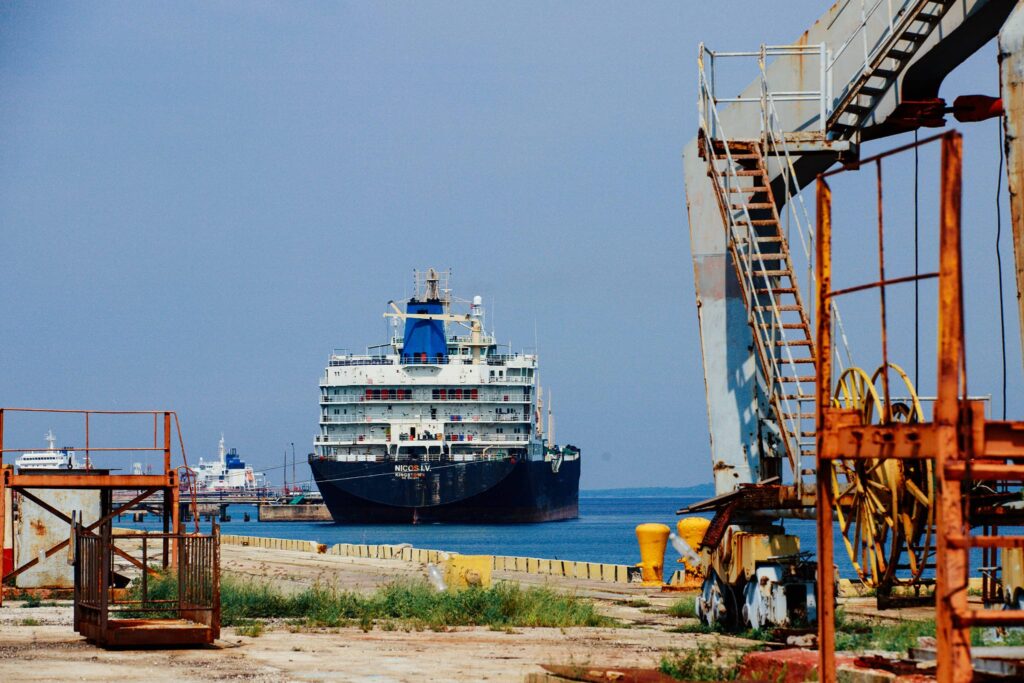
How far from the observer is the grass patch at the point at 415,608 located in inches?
619

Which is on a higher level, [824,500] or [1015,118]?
[1015,118]

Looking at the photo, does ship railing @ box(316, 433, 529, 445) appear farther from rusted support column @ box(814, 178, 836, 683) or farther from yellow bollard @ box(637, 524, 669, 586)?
rusted support column @ box(814, 178, 836, 683)

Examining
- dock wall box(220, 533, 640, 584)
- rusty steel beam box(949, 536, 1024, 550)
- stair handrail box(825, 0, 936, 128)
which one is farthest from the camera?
dock wall box(220, 533, 640, 584)

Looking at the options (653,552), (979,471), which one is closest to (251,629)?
(653,552)

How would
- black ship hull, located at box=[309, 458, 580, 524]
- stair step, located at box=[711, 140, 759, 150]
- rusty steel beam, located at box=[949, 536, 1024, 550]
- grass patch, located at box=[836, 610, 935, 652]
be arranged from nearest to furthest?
rusty steel beam, located at box=[949, 536, 1024, 550]
grass patch, located at box=[836, 610, 935, 652]
stair step, located at box=[711, 140, 759, 150]
black ship hull, located at box=[309, 458, 580, 524]

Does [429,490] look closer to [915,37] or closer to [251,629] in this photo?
[251,629]

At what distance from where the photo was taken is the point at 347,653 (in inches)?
500

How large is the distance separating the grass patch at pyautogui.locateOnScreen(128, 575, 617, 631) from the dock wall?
713 cm

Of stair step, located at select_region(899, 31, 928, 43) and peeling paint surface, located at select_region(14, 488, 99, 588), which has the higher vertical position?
stair step, located at select_region(899, 31, 928, 43)

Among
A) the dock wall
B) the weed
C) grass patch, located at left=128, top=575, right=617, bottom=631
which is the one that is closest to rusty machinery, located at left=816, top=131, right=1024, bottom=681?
the weed

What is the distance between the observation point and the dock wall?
25.0m

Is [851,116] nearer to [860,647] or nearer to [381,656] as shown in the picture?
[860,647]

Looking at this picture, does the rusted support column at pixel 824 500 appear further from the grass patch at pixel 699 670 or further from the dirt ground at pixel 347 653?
the dirt ground at pixel 347 653

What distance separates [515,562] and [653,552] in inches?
331
